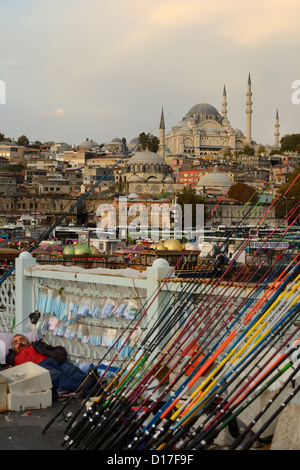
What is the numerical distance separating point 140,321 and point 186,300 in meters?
0.55

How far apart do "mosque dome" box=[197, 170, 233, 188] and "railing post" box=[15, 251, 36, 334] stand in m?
58.5

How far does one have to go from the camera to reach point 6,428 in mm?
6160

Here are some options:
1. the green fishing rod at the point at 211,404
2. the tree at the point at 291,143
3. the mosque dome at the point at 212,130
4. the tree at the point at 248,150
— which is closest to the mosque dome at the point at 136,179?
the tree at the point at 248,150

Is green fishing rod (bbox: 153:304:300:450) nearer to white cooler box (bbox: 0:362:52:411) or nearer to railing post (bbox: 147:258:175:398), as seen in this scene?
railing post (bbox: 147:258:175:398)

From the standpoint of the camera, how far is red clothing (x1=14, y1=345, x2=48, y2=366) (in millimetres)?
7496

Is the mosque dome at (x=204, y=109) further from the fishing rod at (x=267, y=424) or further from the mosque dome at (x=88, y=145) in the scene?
the fishing rod at (x=267, y=424)

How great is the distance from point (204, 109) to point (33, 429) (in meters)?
102

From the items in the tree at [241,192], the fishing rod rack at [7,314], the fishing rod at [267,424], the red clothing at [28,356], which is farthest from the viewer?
the tree at [241,192]

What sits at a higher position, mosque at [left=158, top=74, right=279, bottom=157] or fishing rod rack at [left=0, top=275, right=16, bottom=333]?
mosque at [left=158, top=74, right=279, bottom=157]

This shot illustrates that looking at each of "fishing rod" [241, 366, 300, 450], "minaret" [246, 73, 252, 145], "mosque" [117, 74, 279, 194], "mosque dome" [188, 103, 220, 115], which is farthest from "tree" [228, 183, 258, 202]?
"fishing rod" [241, 366, 300, 450]

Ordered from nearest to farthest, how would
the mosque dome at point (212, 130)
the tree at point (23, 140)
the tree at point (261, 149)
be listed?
the tree at point (261, 149) → the mosque dome at point (212, 130) → the tree at point (23, 140)

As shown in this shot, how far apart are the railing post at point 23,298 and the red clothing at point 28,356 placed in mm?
947

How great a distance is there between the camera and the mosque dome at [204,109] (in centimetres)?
10562

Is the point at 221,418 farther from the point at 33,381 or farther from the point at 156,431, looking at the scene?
the point at 33,381
